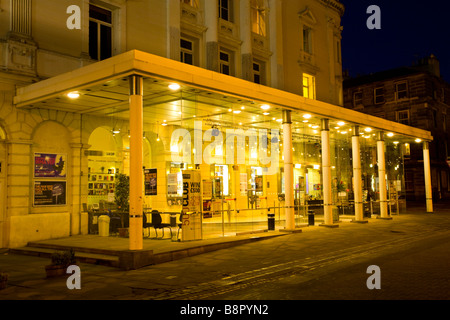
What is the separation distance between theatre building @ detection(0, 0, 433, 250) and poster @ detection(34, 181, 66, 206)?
0.04 m

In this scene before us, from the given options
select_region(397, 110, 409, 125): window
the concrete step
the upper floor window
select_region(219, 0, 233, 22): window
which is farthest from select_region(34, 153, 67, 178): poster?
select_region(397, 110, 409, 125): window

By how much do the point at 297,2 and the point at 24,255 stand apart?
21004 mm

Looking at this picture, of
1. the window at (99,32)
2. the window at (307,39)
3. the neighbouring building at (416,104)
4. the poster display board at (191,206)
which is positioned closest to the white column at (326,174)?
the poster display board at (191,206)

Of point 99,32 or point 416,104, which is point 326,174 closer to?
point 99,32

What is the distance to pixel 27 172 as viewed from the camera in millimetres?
15297

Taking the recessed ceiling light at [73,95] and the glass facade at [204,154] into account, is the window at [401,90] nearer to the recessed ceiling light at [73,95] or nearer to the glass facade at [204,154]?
the glass facade at [204,154]

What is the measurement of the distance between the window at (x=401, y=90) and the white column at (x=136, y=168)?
4482 cm

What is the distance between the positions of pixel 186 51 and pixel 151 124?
554 cm

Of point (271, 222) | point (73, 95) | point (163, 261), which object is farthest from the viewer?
point (271, 222)

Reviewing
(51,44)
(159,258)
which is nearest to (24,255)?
(159,258)

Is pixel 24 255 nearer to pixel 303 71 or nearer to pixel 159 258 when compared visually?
pixel 159 258

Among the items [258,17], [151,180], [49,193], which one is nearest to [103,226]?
[49,193]

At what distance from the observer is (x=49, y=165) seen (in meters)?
16.1

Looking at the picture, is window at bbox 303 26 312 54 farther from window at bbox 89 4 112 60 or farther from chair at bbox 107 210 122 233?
chair at bbox 107 210 122 233
